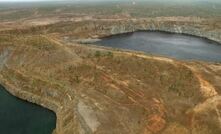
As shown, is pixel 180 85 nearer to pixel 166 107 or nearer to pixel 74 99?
pixel 166 107

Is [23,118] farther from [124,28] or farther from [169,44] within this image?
[124,28]

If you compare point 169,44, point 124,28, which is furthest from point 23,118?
point 124,28

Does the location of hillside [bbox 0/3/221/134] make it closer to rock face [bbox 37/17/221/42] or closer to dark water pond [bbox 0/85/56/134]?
dark water pond [bbox 0/85/56/134]

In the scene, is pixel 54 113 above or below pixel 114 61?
below

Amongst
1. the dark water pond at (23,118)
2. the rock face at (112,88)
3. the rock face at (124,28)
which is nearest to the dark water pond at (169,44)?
the rock face at (124,28)

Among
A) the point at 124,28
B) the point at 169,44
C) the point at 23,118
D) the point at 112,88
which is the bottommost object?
the point at 169,44

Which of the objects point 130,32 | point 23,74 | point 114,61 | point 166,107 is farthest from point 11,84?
point 130,32
